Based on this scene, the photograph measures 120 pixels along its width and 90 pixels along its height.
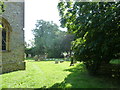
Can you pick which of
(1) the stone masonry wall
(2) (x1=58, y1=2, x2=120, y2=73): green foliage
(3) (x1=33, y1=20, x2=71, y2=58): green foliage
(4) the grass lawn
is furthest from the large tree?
(2) (x1=58, y1=2, x2=120, y2=73): green foliage

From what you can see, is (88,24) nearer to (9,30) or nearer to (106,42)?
(106,42)

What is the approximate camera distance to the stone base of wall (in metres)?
8.38

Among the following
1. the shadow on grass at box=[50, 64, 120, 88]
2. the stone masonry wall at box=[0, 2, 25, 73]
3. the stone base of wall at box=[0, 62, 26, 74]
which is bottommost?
the shadow on grass at box=[50, 64, 120, 88]

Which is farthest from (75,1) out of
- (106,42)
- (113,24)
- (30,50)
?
(30,50)

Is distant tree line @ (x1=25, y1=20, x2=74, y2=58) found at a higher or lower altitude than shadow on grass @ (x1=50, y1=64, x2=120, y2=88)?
higher

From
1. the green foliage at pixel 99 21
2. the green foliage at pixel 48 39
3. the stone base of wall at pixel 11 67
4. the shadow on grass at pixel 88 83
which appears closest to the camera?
the green foliage at pixel 99 21

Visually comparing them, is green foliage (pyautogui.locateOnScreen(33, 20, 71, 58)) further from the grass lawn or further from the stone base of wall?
the grass lawn

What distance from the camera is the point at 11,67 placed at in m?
8.95

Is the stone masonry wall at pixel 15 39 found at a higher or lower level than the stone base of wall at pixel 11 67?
higher

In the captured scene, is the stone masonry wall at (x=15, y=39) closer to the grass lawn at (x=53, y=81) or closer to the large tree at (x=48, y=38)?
the grass lawn at (x=53, y=81)

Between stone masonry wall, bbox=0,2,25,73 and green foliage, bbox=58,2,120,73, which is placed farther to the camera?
stone masonry wall, bbox=0,2,25,73

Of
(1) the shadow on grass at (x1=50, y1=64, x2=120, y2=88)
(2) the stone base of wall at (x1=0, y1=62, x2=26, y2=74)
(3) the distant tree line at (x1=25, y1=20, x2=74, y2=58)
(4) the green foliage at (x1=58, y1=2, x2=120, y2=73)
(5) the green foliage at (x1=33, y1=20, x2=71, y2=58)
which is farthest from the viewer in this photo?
(5) the green foliage at (x1=33, y1=20, x2=71, y2=58)

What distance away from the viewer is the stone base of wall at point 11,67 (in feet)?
27.5

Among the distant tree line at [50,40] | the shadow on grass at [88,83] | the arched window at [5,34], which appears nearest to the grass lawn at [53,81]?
the shadow on grass at [88,83]
